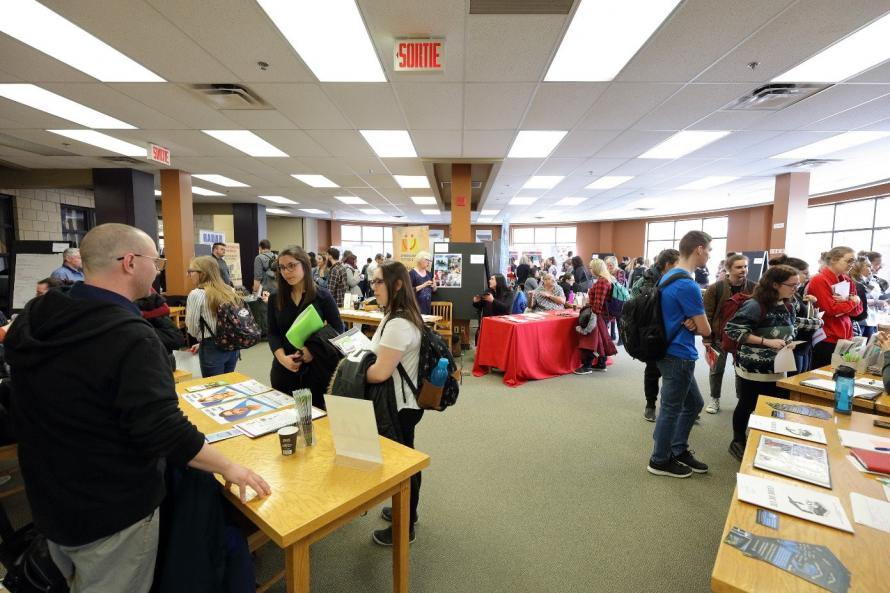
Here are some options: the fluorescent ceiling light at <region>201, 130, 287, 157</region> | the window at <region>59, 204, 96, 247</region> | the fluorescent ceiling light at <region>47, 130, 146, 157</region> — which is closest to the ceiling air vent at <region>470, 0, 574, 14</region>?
the fluorescent ceiling light at <region>201, 130, 287, 157</region>

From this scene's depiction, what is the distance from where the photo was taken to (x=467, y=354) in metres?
6.17

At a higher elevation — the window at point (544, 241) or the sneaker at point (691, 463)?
the window at point (544, 241)

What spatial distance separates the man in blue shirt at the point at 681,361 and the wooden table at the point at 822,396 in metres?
0.51

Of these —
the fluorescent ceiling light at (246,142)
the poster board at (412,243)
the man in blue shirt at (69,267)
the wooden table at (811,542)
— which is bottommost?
the wooden table at (811,542)

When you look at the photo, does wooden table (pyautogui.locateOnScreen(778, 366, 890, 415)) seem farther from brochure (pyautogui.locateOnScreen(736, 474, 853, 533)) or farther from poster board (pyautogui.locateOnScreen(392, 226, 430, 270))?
poster board (pyautogui.locateOnScreen(392, 226, 430, 270))

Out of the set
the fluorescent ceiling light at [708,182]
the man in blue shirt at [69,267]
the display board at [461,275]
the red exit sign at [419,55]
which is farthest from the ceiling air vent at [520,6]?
the fluorescent ceiling light at [708,182]

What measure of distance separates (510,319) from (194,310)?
3452mm

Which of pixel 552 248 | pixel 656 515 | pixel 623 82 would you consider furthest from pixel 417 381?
pixel 552 248

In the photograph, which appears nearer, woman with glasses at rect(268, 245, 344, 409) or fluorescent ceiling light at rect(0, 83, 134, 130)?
woman with glasses at rect(268, 245, 344, 409)

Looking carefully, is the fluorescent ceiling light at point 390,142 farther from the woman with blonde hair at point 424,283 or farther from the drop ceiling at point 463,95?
the woman with blonde hair at point 424,283

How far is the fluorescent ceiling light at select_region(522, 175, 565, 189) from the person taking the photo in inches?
289

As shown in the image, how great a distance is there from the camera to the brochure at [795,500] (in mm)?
1160

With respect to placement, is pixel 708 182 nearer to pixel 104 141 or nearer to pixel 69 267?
pixel 104 141

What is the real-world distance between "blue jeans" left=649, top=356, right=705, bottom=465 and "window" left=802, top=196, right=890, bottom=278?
22.6 ft
